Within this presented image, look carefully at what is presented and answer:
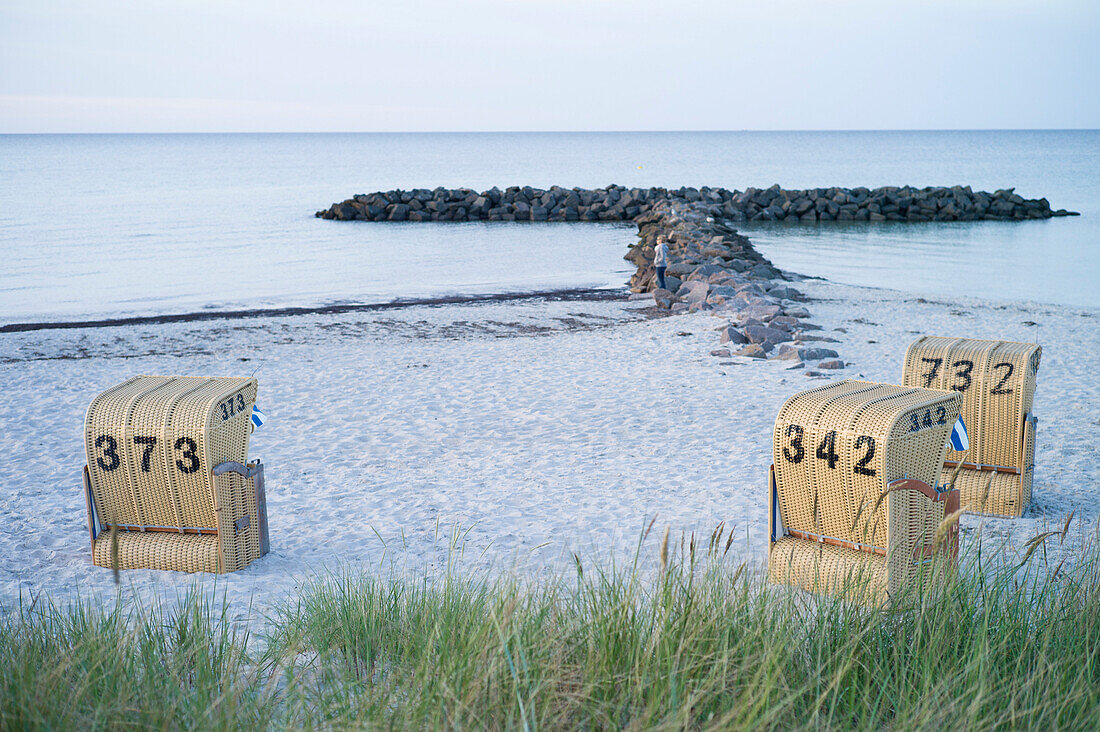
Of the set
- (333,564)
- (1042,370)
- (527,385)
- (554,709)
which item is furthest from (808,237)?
(554,709)

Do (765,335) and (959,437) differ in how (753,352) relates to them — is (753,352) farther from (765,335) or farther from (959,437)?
(959,437)

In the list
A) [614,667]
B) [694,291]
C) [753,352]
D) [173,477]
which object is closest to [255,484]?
A: [173,477]

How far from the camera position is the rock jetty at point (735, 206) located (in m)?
41.5

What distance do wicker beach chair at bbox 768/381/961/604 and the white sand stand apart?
1.40 feet

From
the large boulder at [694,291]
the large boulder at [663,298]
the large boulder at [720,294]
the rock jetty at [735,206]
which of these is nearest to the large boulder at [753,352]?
the large boulder at [720,294]

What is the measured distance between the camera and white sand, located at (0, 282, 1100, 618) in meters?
5.95

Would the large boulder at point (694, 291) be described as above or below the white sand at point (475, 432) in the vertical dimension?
above

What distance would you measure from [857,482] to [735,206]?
129ft

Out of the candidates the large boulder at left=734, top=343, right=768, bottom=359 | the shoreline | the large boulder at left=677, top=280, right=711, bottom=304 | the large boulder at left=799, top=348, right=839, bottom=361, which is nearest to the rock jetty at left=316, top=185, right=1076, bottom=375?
the shoreline

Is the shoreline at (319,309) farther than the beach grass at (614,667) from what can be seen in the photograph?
Yes

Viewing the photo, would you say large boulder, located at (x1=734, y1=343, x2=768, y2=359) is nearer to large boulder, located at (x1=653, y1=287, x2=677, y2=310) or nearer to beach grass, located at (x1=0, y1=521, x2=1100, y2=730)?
large boulder, located at (x1=653, y1=287, x2=677, y2=310)

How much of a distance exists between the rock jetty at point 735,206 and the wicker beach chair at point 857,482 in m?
36.2

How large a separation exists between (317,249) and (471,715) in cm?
2850

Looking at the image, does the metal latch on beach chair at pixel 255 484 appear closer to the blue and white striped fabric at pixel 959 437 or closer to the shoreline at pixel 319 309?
the blue and white striped fabric at pixel 959 437
